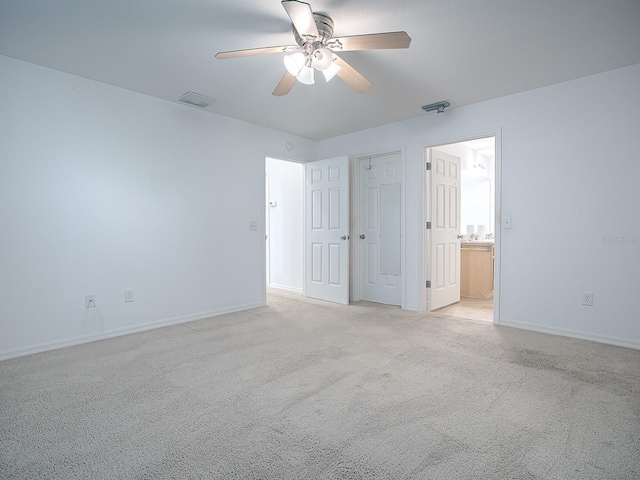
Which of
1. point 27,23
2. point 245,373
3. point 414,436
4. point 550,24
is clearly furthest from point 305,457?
point 27,23

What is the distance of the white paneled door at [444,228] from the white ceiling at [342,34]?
1.04 meters

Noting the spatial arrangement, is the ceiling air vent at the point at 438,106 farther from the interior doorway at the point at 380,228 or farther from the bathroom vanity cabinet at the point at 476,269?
the bathroom vanity cabinet at the point at 476,269

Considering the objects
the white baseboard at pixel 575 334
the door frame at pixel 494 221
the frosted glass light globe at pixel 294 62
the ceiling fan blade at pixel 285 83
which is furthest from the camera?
the door frame at pixel 494 221

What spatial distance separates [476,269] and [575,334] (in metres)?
2.12

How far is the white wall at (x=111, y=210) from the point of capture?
2.77 metres

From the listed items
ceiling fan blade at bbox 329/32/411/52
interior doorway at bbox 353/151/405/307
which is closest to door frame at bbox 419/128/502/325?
interior doorway at bbox 353/151/405/307

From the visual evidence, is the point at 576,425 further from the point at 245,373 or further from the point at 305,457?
the point at 245,373

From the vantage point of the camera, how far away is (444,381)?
2.26 m

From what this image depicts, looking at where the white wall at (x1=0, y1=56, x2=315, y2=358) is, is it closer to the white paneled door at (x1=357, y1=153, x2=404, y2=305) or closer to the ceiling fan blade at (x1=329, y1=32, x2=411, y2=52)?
the white paneled door at (x1=357, y1=153, x2=404, y2=305)

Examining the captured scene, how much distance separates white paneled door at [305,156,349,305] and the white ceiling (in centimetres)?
134

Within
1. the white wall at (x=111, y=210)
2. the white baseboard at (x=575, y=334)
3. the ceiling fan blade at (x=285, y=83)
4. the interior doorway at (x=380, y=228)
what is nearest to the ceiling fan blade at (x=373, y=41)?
the ceiling fan blade at (x=285, y=83)

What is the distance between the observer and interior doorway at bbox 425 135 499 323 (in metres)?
4.28

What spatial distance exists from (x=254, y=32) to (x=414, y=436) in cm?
269

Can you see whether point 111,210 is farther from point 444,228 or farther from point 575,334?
point 575,334
